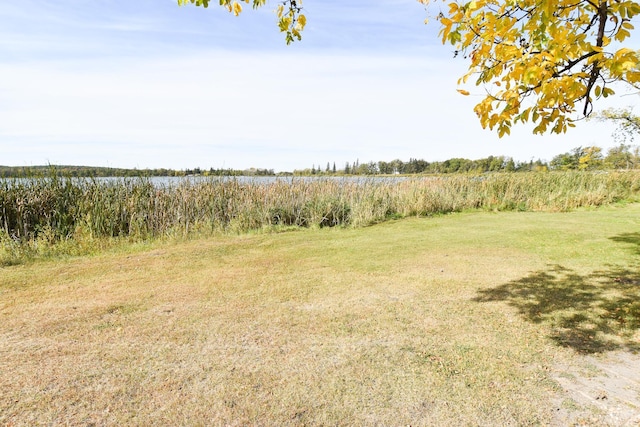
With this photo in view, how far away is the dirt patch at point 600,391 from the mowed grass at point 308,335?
0.25 ft

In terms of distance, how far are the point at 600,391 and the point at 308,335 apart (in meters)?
2.27

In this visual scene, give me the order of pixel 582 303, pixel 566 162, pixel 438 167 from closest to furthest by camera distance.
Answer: pixel 582 303
pixel 438 167
pixel 566 162

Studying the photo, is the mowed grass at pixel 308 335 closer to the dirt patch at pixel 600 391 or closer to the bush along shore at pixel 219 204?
the dirt patch at pixel 600 391

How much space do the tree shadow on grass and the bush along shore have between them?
22.7 ft

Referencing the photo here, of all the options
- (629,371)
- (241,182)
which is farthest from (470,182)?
(629,371)

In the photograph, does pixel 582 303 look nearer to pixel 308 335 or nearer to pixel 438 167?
pixel 308 335

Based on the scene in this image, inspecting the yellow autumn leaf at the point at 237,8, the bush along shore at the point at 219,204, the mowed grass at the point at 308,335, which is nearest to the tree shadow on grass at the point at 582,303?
the mowed grass at the point at 308,335

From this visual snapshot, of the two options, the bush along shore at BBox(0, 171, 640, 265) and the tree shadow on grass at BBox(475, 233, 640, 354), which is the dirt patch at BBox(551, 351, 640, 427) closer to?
the tree shadow on grass at BBox(475, 233, 640, 354)

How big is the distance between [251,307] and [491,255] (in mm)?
4618

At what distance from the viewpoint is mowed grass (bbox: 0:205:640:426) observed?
247 cm

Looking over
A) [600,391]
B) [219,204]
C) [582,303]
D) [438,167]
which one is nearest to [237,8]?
[600,391]

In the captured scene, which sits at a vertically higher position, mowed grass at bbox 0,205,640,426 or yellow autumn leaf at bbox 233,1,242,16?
yellow autumn leaf at bbox 233,1,242,16

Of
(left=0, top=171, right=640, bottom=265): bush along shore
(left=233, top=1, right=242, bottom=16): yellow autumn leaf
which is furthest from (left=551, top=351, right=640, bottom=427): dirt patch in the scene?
(left=0, top=171, right=640, bottom=265): bush along shore

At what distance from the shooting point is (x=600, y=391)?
8.73ft
